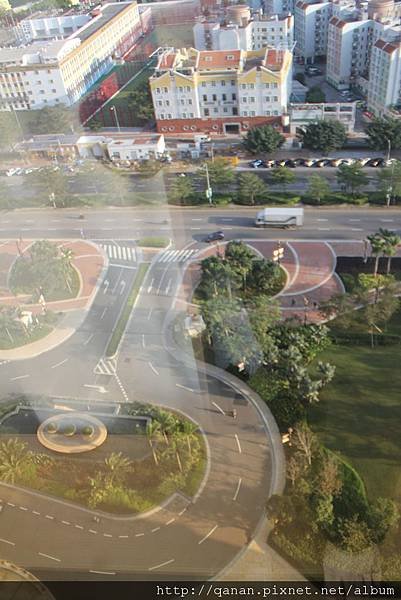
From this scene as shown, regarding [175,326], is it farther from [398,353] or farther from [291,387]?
[398,353]

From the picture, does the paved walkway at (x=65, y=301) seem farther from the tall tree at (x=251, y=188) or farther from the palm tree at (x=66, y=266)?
the tall tree at (x=251, y=188)

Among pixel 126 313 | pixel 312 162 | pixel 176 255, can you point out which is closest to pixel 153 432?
pixel 126 313

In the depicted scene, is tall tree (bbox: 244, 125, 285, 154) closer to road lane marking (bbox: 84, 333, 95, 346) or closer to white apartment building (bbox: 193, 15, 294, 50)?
white apartment building (bbox: 193, 15, 294, 50)

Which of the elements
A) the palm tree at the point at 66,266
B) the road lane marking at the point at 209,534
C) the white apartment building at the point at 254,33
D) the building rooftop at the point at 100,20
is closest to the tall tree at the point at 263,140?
the white apartment building at the point at 254,33

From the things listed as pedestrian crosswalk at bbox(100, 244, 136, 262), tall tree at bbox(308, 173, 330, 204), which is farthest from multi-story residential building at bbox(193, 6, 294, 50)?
pedestrian crosswalk at bbox(100, 244, 136, 262)

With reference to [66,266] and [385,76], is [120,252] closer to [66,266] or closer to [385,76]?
[66,266]

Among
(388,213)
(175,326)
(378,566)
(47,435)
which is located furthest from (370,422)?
(388,213)
